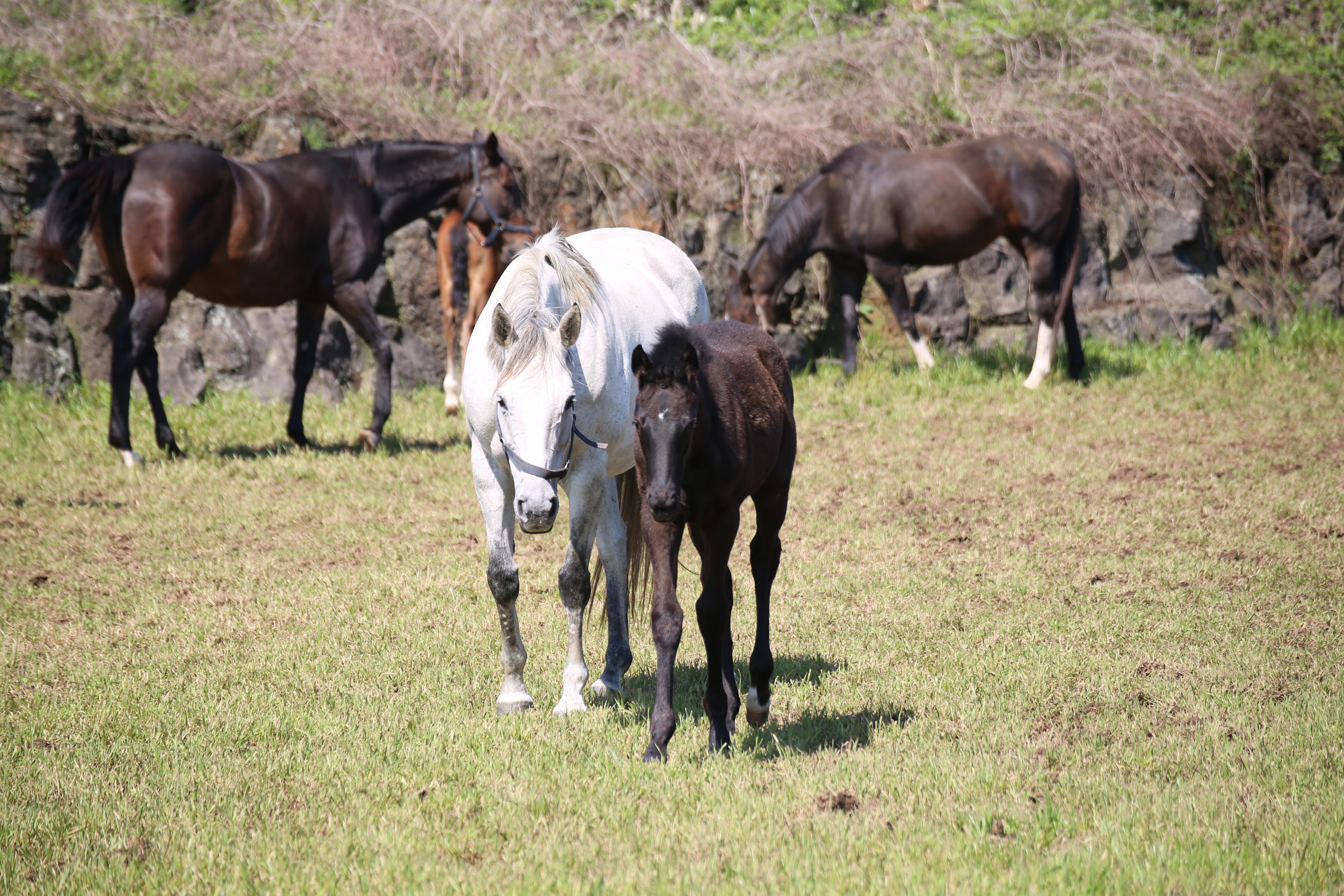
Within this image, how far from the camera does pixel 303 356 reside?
9656 millimetres

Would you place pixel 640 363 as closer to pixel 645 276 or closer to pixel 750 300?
pixel 645 276

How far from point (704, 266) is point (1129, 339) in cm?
489

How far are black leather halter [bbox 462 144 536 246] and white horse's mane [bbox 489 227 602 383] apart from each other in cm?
488

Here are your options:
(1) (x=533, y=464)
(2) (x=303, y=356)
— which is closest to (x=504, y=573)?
(1) (x=533, y=464)

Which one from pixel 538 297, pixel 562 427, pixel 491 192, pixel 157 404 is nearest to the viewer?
pixel 562 427

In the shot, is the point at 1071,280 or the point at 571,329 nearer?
the point at 571,329

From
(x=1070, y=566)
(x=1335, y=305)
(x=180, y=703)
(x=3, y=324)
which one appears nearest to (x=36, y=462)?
(x=3, y=324)

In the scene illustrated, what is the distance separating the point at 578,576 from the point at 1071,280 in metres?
8.14

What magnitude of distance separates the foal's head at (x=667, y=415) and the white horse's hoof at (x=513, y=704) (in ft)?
4.58

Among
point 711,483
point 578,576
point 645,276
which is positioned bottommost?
point 578,576

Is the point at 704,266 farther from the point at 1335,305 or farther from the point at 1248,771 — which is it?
the point at 1248,771

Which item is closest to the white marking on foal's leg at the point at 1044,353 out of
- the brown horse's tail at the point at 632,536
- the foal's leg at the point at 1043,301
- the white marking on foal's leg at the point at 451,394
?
the foal's leg at the point at 1043,301

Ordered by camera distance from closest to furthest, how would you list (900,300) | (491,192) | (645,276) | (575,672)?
(575,672) → (645,276) → (491,192) → (900,300)

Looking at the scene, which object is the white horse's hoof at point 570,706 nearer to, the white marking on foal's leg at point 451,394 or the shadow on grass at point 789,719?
the shadow on grass at point 789,719
